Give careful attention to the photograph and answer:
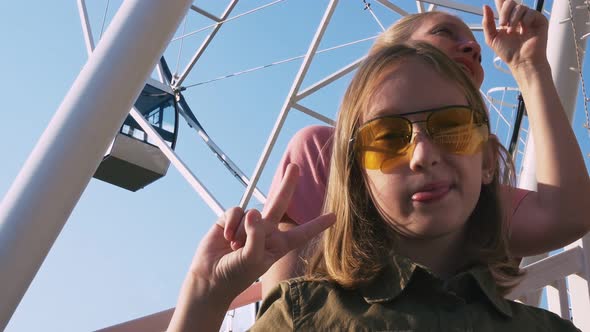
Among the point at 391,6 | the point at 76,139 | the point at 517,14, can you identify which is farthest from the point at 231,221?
the point at 391,6

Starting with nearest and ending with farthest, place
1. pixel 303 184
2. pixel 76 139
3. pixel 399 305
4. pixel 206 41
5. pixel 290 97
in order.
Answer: pixel 399 305
pixel 303 184
pixel 76 139
pixel 290 97
pixel 206 41

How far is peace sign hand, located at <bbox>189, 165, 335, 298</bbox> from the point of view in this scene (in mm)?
1499

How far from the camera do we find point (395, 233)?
→ 1767mm

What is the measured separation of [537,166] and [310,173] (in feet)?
2.24

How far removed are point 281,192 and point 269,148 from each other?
619 centimetres

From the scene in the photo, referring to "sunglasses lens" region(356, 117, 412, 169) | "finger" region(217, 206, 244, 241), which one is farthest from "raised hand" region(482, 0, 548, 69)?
"finger" region(217, 206, 244, 241)

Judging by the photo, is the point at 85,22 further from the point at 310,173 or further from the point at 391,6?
the point at 310,173

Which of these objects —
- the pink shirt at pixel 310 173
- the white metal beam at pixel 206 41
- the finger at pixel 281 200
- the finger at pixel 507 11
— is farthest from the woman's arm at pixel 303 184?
the white metal beam at pixel 206 41

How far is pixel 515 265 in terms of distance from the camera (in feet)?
6.29

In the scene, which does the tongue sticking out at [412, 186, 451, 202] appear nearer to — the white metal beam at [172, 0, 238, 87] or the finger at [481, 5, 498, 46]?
the finger at [481, 5, 498, 46]

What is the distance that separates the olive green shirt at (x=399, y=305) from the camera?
1.56m

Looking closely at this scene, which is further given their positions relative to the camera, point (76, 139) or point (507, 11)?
point (76, 139)

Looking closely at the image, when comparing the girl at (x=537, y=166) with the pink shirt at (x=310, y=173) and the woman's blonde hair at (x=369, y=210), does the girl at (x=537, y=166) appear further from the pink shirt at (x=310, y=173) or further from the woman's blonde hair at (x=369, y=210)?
the woman's blonde hair at (x=369, y=210)

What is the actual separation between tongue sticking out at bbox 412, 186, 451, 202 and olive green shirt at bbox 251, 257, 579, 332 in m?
0.14
